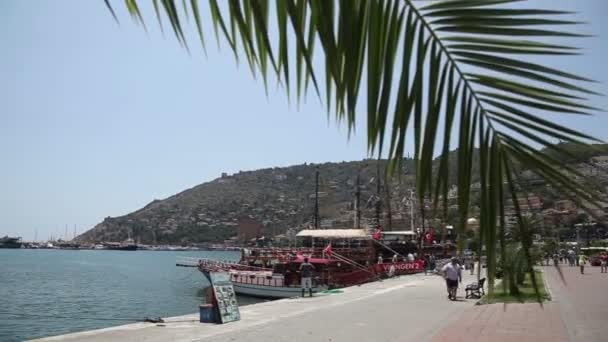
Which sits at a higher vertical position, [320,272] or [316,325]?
[320,272]

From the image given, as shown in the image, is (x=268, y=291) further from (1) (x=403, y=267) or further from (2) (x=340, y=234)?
(2) (x=340, y=234)

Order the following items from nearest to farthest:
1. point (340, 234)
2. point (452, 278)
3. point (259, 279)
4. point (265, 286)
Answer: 1. point (452, 278)
2. point (265, 286)
3. point (259, 279)
4. point (340, 234)

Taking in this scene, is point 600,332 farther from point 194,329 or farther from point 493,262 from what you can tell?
point 493,262

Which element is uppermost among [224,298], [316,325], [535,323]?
[224,298]

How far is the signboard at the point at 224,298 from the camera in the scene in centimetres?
1604

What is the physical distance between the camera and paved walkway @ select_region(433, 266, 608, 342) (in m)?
12.4

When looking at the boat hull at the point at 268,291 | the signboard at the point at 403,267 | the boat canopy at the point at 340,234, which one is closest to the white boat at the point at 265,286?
the boat hull at the point at 268,291

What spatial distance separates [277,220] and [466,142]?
192 metres

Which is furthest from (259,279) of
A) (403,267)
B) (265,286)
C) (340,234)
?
(340,234)

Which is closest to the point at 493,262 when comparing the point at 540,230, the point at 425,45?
the point at 540,230

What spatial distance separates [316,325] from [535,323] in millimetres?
4878

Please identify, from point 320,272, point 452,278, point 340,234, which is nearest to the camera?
point 452,278

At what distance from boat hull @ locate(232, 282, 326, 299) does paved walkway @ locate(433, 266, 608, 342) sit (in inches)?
604

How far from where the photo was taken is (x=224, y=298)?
16391mm
